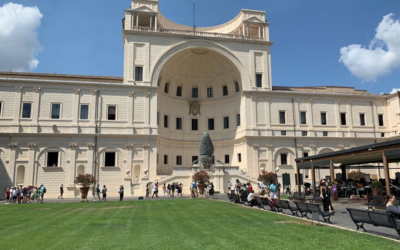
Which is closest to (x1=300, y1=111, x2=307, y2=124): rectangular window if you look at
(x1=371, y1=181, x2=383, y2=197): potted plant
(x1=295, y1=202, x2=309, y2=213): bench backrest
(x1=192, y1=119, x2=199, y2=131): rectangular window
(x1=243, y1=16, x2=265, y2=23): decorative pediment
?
(x1=243, y1=16, x2=265, y2=23): decorative pediment

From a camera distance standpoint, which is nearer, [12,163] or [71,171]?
[12,163]

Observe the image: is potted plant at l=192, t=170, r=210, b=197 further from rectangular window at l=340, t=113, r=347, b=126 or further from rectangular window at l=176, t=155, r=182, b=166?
rectangular window at l=340, t=113, r=347, b=126

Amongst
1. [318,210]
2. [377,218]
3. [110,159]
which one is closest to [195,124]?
[110,159]

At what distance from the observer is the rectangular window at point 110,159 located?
3978 centimetres

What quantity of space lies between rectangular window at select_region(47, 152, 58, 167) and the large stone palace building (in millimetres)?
122

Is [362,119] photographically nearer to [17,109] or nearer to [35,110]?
[35,110]

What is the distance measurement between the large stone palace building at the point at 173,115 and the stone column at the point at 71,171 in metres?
0.12

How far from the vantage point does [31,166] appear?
37594 mm

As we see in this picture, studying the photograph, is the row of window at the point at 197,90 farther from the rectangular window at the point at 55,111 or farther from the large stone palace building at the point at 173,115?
the rectangular window at the point at 55,111

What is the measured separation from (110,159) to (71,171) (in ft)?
15.5

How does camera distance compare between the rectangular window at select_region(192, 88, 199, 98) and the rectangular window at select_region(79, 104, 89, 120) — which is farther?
the rectangular window at select_region(192, 88, 199, 98)

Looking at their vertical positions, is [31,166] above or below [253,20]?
below

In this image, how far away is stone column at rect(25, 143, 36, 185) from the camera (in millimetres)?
37250

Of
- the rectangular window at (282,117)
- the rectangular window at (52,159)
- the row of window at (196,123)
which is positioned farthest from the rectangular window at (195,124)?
the rectangular window at (52,159)
